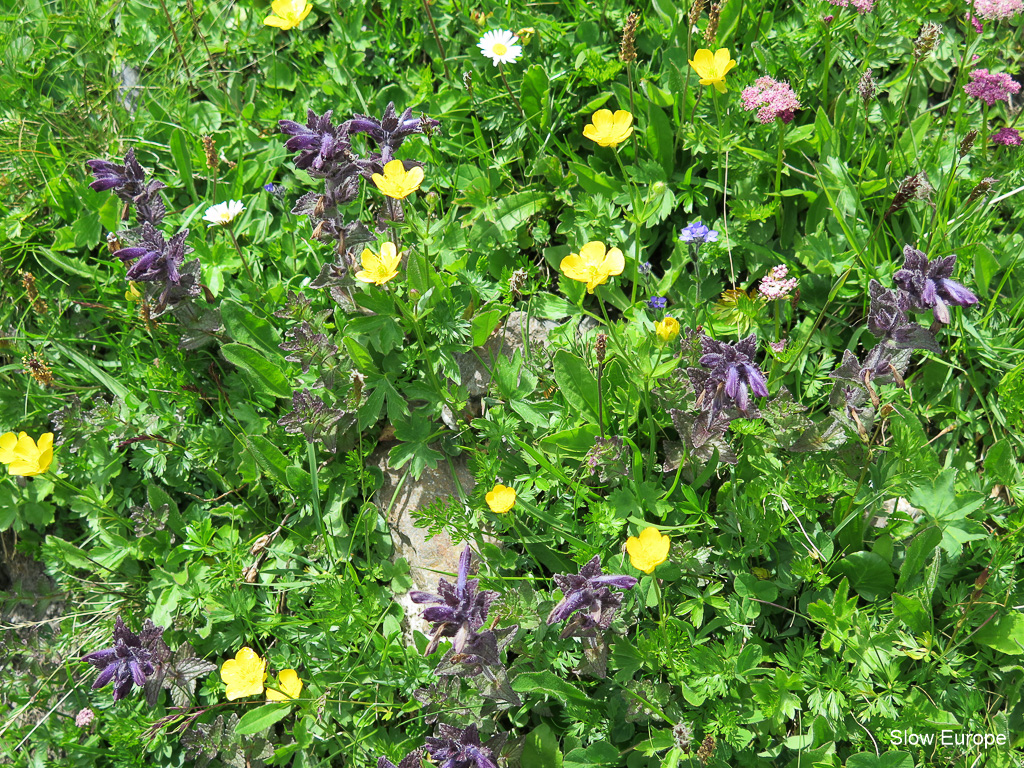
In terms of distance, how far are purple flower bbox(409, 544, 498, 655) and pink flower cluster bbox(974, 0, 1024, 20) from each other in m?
3.04

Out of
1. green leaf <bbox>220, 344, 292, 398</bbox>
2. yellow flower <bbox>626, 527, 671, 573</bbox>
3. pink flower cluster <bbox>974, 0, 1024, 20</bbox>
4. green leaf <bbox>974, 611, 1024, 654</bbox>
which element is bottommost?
green leaf <bbox>974, 611, 1024, 654</bbox>

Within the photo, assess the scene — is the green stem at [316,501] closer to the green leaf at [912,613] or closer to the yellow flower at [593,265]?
the yellow flower at [593,265]

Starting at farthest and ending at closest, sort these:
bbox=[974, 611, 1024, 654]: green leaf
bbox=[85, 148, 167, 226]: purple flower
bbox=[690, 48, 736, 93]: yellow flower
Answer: bbox=[85, 148, 167, 226]: purple flower < bbox=[690, 48, 736, 93]: yellow flower < bbox=[974, 611, 1024, 654]: green leaf

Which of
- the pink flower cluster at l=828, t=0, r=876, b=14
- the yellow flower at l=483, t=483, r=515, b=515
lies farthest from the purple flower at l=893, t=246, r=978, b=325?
the yellow flower at l=483, t=483, r=515, b=515

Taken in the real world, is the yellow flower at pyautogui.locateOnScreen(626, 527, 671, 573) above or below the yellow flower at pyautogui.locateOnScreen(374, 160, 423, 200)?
below

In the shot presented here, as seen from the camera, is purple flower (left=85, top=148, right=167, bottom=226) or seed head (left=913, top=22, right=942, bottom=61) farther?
purple flower (left=85, top=148, right=167, bottom=226)

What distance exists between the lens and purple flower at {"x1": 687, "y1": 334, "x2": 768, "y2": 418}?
2516mm

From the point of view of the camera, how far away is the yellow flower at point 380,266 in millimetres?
2934

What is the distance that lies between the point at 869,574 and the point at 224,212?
3.18 meters

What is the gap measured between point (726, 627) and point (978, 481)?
3.82 ft

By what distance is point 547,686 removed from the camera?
9.24 ft

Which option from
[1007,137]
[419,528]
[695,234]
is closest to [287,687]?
[419,528]

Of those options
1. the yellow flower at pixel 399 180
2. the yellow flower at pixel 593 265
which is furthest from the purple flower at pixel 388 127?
the yellow flower at pixel 593 265

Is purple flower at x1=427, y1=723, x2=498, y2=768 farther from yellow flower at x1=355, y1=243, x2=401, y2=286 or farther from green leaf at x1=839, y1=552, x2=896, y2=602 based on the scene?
yellow flower at x1=355, y1=243, x2=401, y2=286
